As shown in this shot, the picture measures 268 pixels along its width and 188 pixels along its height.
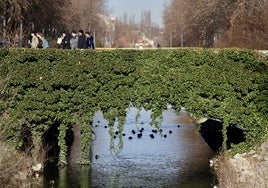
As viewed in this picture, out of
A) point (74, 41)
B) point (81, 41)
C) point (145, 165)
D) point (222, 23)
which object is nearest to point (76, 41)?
point (74, 41)

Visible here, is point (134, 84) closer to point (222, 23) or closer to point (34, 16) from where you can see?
point (34, 16)

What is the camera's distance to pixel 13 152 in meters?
24.0

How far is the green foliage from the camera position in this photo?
2655 cm

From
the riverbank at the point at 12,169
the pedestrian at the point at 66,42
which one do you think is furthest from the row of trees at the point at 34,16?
the riverbank at the point at 12,169

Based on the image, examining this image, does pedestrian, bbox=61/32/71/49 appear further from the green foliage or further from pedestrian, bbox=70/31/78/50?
the green foliage

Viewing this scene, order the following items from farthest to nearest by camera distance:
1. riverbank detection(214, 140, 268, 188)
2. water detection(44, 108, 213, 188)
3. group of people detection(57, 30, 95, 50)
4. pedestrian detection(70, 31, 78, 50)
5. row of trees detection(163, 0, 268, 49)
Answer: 1. row of trees detection(163, 0, 268, 49)
2. pedestrian detection(70, 31, 78, 50)
3. group of people detection(57, 30, 95, 50)
4. water detection(44, 108, 213, 188)
5. riverbank detection(214, 140, 268, 188)

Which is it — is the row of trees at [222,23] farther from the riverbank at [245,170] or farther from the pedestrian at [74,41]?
the riverbank at [245,170]

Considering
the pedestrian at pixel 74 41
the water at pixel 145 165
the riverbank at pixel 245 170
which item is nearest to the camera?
the riverbank at pixel 245 170

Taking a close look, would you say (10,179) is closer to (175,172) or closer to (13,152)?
(13,152)

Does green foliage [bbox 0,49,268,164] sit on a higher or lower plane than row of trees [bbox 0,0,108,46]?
lower

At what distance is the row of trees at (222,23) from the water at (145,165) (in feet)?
44.4

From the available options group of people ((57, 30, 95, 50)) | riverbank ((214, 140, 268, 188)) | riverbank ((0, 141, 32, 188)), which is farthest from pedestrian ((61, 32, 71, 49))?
riverbank ((214, 140, 268, 188))

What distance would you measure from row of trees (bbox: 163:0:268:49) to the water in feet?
44.4

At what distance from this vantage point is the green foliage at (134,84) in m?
26.5
